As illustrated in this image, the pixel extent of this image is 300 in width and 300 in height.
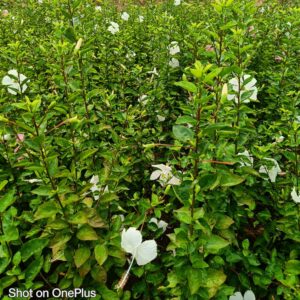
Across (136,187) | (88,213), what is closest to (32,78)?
(136,187)

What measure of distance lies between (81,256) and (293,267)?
1.08 metres

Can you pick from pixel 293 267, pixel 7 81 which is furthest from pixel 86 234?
pixel 7 81

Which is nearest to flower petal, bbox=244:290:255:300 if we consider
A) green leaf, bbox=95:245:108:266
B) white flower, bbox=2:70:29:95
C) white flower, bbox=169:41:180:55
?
green leaf, bbox=95:245:108:266

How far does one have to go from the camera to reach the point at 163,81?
318 cm

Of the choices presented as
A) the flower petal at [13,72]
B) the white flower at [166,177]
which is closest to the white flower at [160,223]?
the white flower at [166,177]

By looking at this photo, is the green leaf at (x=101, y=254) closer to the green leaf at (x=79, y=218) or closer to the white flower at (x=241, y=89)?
the green leaf at (x=79, y=218)

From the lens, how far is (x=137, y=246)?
1724 mm

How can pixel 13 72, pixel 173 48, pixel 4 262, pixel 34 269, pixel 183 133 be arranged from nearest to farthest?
1. pixel 183 133
2. pixel 4 262
3. pixel 34 269
4. pixel 13 72
5. pixel 173 48

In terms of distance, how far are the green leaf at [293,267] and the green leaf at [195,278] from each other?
53 cm

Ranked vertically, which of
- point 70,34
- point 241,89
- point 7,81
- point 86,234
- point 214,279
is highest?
point 70,34

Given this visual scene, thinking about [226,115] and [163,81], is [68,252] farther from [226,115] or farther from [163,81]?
[163,81]

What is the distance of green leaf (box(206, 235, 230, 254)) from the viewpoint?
1.64m

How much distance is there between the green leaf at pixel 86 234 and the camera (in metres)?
1.77

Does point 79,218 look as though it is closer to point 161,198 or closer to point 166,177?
point 161,198
